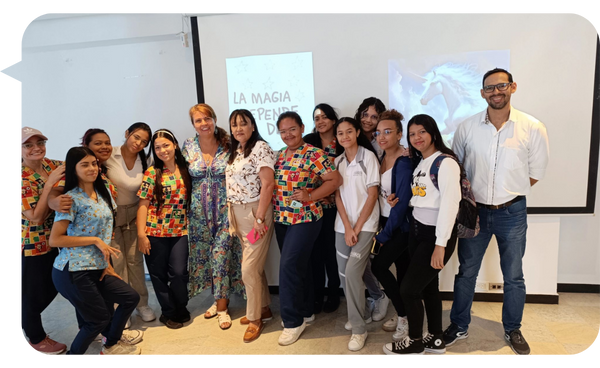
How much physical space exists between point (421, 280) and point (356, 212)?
605mm

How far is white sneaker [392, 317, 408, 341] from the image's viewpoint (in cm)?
246

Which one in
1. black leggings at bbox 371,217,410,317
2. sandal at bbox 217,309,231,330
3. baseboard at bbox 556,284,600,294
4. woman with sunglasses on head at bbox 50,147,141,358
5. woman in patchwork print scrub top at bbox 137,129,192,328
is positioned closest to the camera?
woman with sunglasses on head at bbox 50,147,141,358

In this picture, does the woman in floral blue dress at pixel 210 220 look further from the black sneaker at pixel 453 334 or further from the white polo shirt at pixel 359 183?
the black sneaker at pixel 453 334

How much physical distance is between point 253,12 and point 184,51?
0.85 meters

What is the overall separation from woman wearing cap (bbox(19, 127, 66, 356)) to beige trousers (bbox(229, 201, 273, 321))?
1.19 metres

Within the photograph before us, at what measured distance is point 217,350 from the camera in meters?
2.50

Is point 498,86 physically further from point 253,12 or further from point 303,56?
point 253,12

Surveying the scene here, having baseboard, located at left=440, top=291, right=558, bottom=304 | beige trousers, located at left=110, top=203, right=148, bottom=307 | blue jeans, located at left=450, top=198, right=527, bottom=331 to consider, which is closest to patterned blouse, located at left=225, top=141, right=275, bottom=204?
beige trousers, located at left=110, top=203, right=148, bottom=307

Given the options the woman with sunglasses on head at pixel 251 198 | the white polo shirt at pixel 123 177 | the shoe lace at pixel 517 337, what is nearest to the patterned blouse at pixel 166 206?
the white polo shirt at pixel 123 177

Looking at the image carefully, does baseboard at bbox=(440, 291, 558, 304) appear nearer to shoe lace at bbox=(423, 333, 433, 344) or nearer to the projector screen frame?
the projector screen frame

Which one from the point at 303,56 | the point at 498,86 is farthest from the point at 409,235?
the point at 303,56

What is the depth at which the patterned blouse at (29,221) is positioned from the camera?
2.22m

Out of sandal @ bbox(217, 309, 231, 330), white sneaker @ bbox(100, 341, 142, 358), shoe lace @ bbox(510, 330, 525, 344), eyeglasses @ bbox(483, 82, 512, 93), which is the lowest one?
white sneaker @ bbox(100, 341, 142, 358)

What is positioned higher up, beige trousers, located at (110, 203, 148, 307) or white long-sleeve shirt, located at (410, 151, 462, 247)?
white long-sleeve shirt, located at (410, 151, 462, 247)
